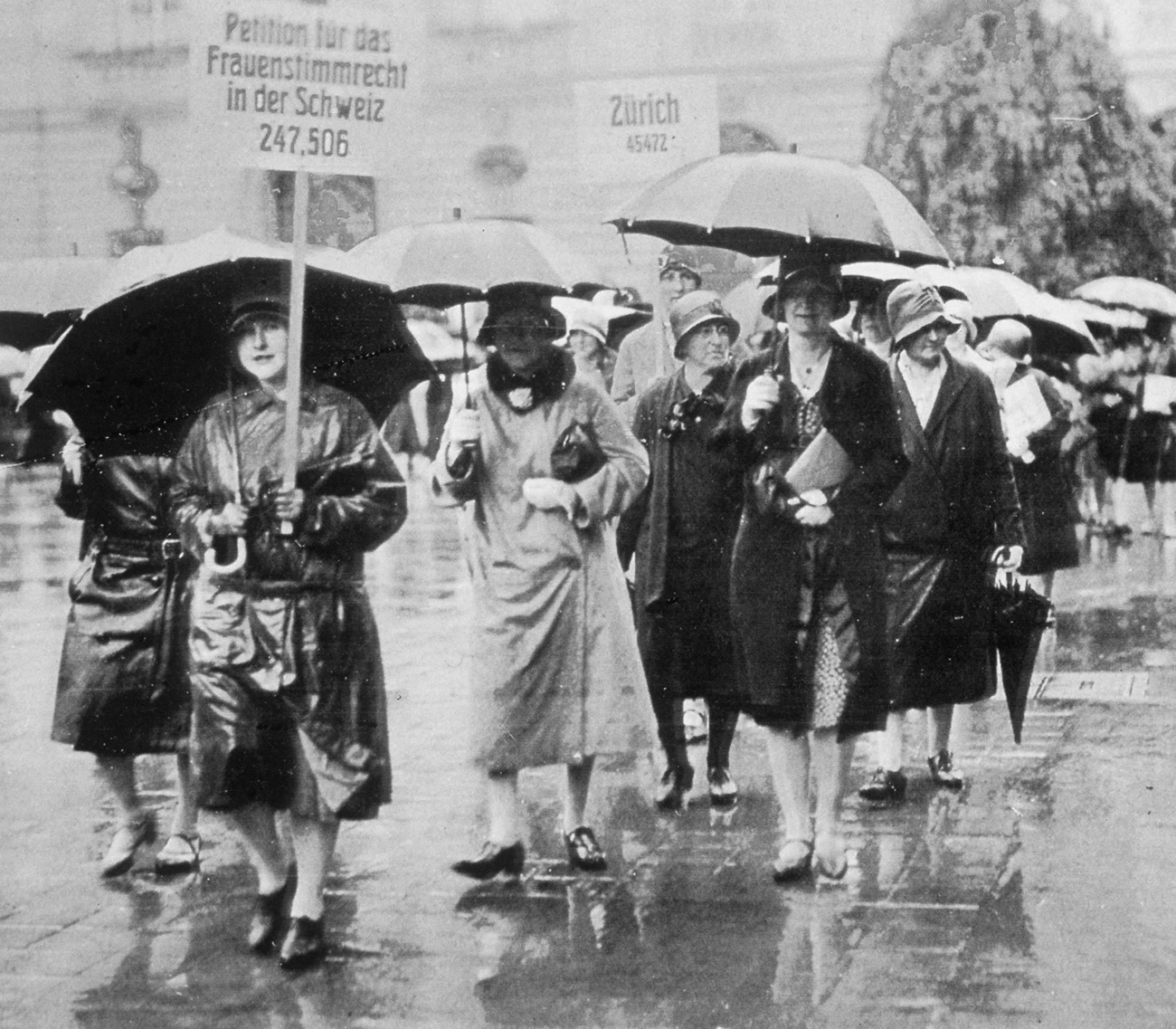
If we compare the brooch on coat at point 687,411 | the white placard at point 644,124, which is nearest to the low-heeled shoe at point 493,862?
the brooch on coat at point 687,411

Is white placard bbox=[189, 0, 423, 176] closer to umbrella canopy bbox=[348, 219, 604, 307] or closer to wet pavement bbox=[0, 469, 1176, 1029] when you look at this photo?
umbrella canopy bbox=[348, 219, 604, 307]

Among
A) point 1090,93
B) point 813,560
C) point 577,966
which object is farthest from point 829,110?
point 577,966

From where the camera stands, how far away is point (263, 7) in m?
5.68

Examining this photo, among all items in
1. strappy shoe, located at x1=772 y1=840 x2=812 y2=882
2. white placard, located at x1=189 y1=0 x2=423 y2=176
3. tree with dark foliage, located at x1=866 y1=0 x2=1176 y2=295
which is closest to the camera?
white placard, located at x1=189 y1=0 x2=423 y2=176

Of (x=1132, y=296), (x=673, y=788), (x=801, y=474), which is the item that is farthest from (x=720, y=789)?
(x=1132, y=296)

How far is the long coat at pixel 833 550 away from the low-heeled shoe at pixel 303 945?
167cm

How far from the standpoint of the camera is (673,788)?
759cm

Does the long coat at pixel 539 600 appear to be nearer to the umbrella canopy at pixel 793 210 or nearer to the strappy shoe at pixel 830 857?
the strappy shoe at pixel 830 857

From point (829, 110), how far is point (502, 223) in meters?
9.24

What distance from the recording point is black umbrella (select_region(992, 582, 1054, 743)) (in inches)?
308

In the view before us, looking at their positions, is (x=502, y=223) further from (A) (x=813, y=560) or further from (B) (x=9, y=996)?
(B) (x=9, y=996)

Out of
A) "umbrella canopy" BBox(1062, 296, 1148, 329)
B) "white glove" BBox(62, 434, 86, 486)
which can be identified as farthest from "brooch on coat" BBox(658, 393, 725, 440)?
"umbrella canopy" BBox(1062, 296, 1148, 329)

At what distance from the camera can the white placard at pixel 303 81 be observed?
5.70 m

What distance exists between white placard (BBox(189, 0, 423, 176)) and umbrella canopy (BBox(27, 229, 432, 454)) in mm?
282
